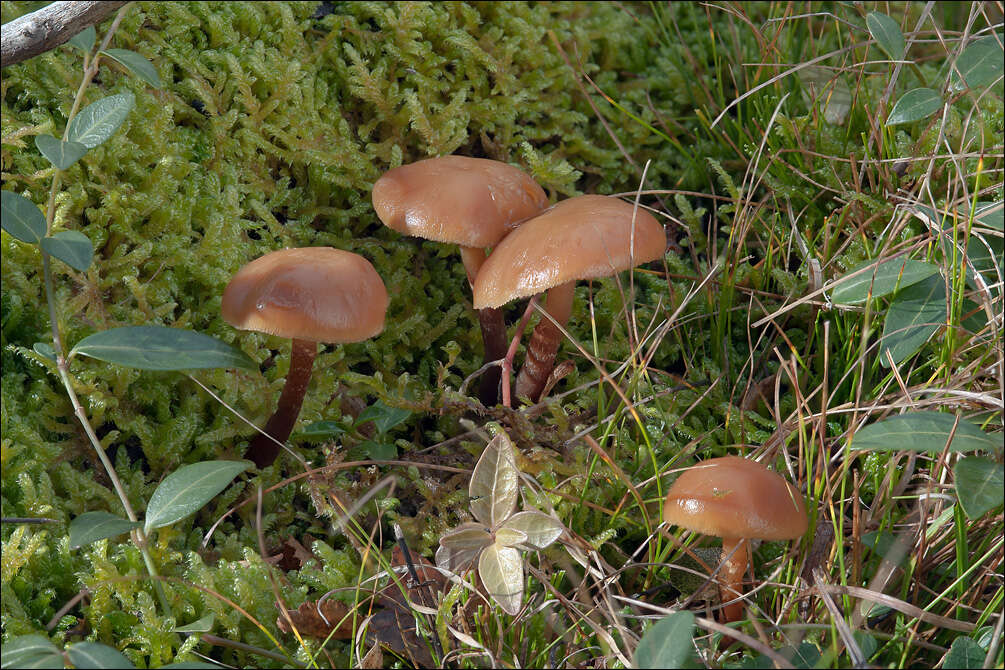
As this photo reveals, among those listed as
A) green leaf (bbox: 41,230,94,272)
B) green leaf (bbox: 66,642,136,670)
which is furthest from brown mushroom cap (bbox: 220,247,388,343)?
green leaf (bbox: 66,642,136,670)

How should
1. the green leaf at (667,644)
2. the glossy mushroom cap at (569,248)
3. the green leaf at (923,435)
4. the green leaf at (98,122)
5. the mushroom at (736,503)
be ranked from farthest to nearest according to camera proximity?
the glossy mushroom cap at (569,248)
the green leaf at (98,122)
the mushroom at (736,503)
the green leaf at (923,435)
the green leaf at (667,644)

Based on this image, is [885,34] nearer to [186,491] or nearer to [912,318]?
[912,318]

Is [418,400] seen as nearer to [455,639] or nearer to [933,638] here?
[455,639]

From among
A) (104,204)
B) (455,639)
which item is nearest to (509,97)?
(104,204)

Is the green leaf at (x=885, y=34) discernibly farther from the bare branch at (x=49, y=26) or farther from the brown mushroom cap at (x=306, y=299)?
the bare branch at (x=49, y=26)

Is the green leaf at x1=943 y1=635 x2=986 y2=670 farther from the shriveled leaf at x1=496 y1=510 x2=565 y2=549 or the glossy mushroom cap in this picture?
the glossy mushroom cap

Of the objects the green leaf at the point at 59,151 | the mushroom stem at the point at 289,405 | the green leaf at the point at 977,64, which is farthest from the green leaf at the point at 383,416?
the green leaf at the point at 977,64
